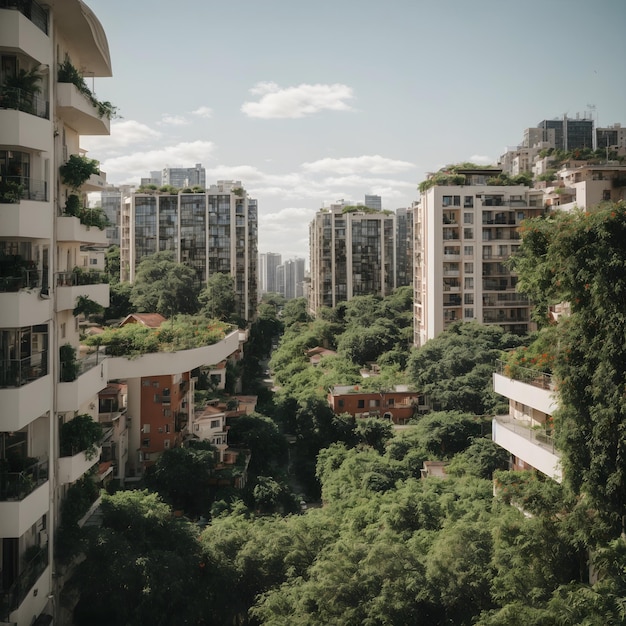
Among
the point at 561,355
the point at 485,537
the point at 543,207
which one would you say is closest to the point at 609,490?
the point at 561,355

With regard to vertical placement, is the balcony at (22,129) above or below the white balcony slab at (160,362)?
above

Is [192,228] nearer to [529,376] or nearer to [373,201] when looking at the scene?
[529,376]

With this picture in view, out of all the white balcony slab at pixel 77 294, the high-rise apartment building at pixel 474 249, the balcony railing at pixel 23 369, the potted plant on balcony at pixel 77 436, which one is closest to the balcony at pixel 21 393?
the balcony railing at pixel 23 369

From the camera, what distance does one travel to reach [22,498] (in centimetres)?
785

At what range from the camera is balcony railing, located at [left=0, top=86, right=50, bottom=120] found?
8000mm

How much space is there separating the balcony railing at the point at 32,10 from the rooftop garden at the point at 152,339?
23.6 feet

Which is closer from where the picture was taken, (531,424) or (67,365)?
(67,365)

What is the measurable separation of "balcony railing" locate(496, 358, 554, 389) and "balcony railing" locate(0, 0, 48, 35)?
28.0 feet

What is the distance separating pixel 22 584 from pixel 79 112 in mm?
6743

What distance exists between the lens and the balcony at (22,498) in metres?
7.66

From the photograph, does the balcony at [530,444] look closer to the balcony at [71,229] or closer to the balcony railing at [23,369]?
the balcony railing at [23,369]

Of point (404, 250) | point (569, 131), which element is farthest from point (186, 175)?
point (569, 131)

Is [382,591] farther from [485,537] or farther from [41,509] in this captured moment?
[41,509]

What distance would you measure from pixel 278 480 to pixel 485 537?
11.0 meters
